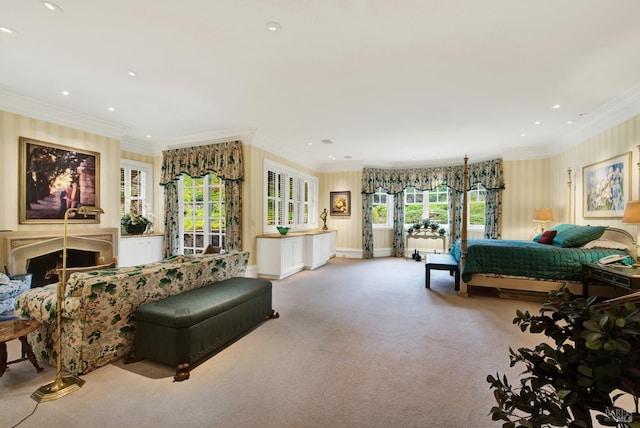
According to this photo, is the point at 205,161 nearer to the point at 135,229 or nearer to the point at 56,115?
the point at 135,229

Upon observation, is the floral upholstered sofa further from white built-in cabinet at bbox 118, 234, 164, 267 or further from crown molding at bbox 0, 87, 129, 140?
white built-in cabinet at bbox 118, 234, 164, 267

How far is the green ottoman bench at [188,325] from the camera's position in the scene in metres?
2.23

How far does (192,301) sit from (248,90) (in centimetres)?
261

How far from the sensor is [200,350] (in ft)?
7.72

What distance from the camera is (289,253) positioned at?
5738 millimetres

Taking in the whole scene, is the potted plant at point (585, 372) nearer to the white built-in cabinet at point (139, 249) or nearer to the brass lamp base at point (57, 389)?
the brass lamp base at point (57, 389)

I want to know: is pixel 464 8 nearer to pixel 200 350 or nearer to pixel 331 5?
pixel 331 5

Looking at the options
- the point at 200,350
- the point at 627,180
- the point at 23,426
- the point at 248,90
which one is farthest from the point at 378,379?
the point at 627,180

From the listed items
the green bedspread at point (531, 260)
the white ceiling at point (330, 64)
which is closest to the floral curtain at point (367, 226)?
the white ceiling at point (330, 64)

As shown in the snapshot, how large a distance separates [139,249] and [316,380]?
5189mm

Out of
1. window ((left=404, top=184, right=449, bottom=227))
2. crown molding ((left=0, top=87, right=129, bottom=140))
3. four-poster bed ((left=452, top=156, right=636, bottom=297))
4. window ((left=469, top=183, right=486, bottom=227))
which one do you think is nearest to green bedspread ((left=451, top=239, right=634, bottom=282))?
four-poster bed ((left=452, top=156, right=636, bottom=297))

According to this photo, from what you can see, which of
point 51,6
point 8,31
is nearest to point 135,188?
point 8,31

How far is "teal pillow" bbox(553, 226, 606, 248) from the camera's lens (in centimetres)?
397

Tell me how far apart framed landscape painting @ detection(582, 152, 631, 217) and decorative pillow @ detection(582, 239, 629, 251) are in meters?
0.41
